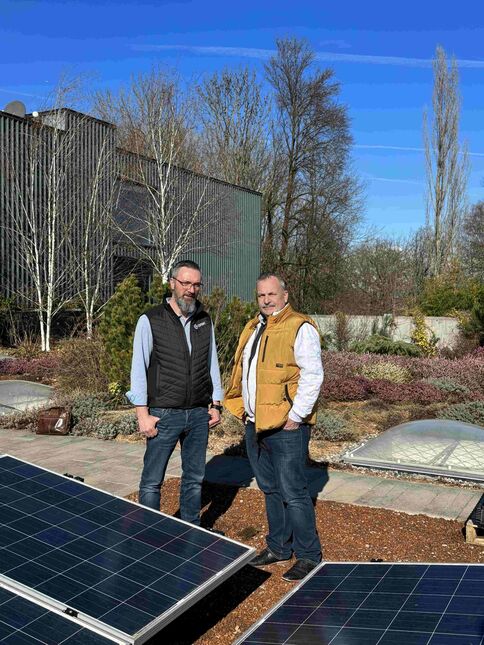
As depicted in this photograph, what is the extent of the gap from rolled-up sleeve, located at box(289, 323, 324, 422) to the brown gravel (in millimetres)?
1124

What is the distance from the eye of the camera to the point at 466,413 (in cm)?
950

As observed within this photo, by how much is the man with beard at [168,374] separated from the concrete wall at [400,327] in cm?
1514

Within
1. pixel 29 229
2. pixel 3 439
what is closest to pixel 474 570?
pixel 3 439

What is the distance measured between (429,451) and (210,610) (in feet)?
12.9

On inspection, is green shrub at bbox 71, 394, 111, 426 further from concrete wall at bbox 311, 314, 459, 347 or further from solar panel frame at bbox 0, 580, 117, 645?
concrete wall at bbox 311, 314, 459, 347

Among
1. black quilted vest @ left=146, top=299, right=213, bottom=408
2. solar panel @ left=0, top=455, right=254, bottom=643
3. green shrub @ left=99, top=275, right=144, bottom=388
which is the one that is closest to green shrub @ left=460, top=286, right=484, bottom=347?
green shrub @ left=99, top=275, right=144, bottom=388

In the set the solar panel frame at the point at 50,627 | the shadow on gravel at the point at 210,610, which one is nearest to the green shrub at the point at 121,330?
the shadow on gravel at the point at 210,610

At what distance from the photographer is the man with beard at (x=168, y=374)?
169 inches

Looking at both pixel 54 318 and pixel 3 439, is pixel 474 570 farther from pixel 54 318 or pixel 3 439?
pixel 54 318

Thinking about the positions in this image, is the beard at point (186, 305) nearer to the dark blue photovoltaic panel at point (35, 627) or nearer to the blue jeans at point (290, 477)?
the blue jeans at point (290, 477)

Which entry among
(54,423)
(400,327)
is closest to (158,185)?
(400,327)

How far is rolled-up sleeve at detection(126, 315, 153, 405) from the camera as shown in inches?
169

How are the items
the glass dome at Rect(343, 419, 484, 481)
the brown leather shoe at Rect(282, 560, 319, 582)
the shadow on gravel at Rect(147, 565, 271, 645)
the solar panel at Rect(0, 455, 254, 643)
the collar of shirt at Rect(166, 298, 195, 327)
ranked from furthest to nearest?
1. the glass dome at Rect(343, 419, 484, 481)
2. the collar of shirt at Rect(166, 298, 195, 327)
3. the brown leather shoe at Rect(282, 560, 319, 582)
4. the shadow on gravel at Rect(147, 565, 271, 645)
5. the solar panel at Rect(0, 455, 254, 643)

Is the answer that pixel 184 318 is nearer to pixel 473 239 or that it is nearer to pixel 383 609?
pixel 383 609
